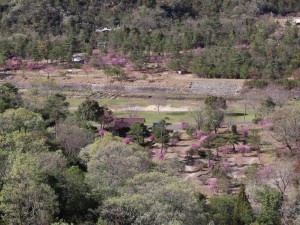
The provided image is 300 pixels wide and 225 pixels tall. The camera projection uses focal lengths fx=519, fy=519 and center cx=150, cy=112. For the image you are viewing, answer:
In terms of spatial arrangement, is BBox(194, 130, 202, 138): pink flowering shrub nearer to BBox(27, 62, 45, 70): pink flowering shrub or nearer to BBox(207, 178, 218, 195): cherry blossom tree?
BBox(207, 178, 218, 195): cherry blossom tree

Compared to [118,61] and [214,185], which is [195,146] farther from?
[118,61]

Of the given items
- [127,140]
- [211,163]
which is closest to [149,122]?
[127,140]

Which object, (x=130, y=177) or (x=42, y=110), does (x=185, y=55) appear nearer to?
(x=42, y=110)

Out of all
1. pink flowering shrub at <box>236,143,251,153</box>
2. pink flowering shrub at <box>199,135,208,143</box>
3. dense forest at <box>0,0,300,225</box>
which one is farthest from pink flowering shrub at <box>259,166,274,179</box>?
pink flowering shrub at <box>199,135,208,143</box>

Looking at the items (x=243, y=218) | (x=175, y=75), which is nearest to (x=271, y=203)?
(x=243, y=218)

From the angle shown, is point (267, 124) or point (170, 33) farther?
point (170, 33)

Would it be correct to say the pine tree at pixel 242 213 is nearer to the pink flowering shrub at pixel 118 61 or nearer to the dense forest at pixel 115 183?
the dense forest at pixel 115 183
